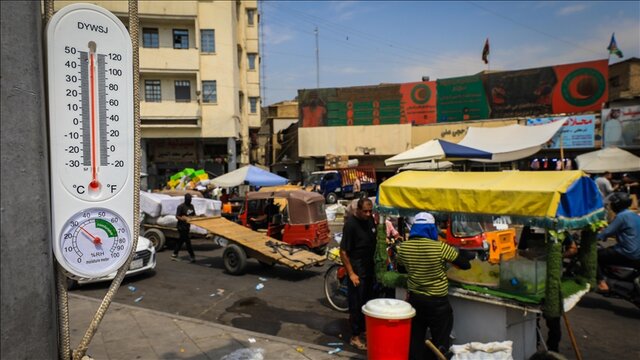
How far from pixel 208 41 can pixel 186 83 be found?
3.39 metres

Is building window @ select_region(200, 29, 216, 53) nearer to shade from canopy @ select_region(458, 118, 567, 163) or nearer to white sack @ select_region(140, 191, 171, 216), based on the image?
white sack @ select_region(140, 191, 171, 216)

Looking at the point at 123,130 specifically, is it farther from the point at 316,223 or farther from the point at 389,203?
the point at 316,223

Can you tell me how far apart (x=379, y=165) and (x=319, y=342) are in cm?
2758

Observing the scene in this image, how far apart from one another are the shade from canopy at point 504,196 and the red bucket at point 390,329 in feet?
4.30

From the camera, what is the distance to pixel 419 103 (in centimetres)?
3253

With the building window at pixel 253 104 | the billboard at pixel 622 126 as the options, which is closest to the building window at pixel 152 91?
the building window at pixel 253 104

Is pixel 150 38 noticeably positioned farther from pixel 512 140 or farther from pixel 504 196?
pixel 504 196

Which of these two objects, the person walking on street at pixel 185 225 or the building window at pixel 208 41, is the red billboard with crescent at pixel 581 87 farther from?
the person walking on street at pixel 185 225

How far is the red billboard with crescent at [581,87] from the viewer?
26875 millimetres

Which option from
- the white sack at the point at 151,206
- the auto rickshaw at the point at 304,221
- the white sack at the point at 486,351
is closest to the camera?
the white sack at the point at 486,351

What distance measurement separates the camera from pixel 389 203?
18.6 ft

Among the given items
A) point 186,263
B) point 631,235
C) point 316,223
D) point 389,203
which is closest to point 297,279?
point 316,223

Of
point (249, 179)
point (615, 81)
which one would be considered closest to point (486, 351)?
point (249, 179)

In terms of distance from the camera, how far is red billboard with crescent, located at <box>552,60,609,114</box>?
2688cm
